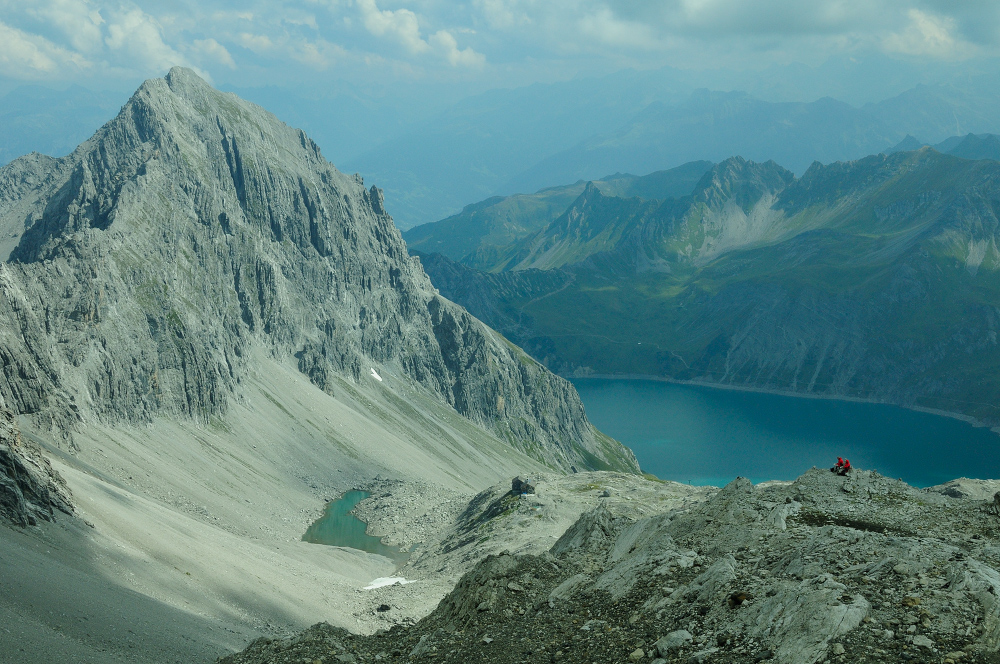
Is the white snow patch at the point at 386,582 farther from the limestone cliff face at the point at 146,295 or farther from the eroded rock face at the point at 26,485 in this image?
the limestone cliff face at the point at 146,295

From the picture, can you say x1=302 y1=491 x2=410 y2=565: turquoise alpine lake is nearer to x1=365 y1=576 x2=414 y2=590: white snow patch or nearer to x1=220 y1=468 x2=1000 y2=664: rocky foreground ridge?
x1=365 y1=576 x2=414 y2=590: white snow patch

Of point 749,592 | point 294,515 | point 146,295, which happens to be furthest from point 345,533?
point 749,592

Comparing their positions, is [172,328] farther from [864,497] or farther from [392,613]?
[864,497]

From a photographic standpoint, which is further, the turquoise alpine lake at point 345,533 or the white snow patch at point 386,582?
the turquoise alpine lake at point 345,533

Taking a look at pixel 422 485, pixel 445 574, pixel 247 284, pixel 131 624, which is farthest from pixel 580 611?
pixel 247 284

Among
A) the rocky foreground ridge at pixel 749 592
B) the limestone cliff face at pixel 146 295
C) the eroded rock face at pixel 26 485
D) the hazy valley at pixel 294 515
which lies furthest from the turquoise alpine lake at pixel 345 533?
the rocky foreground ridge at pixel 749 592

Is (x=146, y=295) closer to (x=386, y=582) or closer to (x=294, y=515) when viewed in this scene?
(x=294, y=515)
